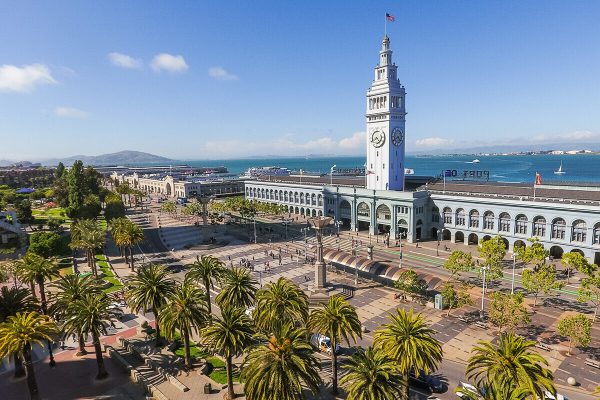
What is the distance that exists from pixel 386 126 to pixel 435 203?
27.0m

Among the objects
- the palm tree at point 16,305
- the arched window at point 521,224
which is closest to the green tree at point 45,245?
the palm tree at point 16,305

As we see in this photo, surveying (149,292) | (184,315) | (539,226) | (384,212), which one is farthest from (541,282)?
(149,292)

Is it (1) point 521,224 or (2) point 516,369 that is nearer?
(2) point 516,369

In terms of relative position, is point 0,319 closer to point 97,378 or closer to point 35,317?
point 35,317

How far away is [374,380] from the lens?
2961cm

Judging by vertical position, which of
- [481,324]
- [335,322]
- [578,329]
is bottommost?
[481,324]

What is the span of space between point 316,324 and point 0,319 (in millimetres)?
37463

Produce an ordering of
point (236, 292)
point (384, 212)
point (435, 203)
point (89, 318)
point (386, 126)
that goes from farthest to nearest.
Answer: point (384, 212) → point (386, 126) → point (435, 203) → point (236, 292) → point (89, 318)

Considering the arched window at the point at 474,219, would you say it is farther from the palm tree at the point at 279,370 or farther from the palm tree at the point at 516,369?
the palm tree at the point at 279,370

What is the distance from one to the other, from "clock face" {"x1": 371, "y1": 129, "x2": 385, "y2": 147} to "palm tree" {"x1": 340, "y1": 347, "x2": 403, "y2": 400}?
8625cm

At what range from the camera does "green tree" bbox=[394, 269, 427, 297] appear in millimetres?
61000

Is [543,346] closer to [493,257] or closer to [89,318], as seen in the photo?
[493,257]

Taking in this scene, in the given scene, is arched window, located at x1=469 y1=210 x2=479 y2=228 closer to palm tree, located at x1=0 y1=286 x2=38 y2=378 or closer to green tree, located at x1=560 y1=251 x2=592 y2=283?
green tree, located at x1=560 y1=251 x2=592 y2=283

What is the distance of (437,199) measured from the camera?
103 metres
